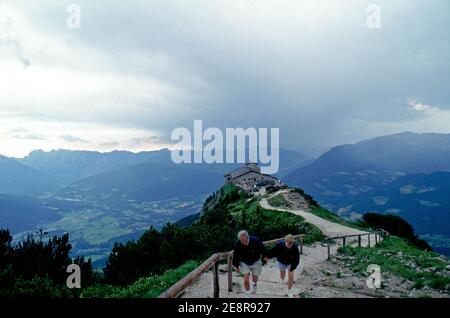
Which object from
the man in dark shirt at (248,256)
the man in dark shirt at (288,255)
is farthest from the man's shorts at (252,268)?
the man in dark shirt at (288,255)

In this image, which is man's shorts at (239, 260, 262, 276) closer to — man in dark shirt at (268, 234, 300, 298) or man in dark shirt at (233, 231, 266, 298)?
man in dark shirt at (233, 231, 266, 298)

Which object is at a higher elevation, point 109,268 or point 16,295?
point 16,295

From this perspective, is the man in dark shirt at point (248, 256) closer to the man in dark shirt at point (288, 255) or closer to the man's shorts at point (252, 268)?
the man's shorts at point (252, 268)

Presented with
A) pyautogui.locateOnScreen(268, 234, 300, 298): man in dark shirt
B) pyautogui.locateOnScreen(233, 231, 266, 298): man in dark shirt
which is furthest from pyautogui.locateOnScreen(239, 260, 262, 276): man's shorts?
pyautogui.locateOnScreen(268, 234, 300, 298): man in dark shirt

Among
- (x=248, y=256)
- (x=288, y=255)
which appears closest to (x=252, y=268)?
(x=248, y=256)

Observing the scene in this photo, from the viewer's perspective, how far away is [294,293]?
37.5 ft

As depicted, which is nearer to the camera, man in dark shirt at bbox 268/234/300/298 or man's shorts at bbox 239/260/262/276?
man's shorts at bbox 239/260/262/276

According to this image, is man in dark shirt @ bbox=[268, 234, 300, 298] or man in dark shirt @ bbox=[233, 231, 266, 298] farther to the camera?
man in dark shirt @ bbox=[268, 234, 300, 298]

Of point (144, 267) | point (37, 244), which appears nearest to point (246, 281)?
point (144, 267)

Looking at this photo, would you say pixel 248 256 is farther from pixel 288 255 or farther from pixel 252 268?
pixel 288 255

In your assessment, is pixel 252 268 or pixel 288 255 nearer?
pixel 252 268
